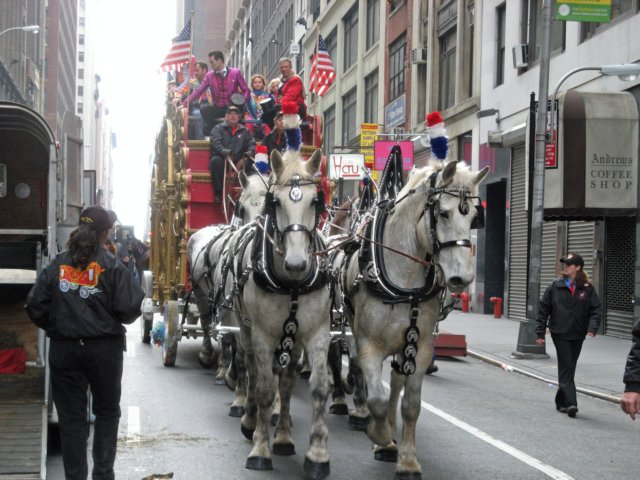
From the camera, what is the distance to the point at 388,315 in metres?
7.55

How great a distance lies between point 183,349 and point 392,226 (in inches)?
354

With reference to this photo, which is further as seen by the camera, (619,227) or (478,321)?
(478,321)

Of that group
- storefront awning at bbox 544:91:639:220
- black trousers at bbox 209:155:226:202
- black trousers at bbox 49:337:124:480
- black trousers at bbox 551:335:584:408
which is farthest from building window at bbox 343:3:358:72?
black trousers at bbox 49:337:124:480

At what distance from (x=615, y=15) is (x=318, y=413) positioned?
16.1 meters

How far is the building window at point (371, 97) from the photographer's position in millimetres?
41250

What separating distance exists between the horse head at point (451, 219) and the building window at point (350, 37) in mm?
37897

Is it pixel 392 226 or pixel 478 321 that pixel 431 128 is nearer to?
pixel 392 226

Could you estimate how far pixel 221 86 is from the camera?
15703mm

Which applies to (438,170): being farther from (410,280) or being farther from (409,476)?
(409,476)

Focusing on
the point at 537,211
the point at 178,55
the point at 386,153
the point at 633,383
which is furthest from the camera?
the point at 386,153

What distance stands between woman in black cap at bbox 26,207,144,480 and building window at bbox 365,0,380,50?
35.2 m

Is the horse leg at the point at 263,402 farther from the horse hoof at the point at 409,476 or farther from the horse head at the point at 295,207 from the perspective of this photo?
the horse hoof at the point at 409,476

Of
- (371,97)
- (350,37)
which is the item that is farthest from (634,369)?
(350,37)

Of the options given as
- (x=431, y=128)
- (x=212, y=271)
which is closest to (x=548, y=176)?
(x=212, y=271)
